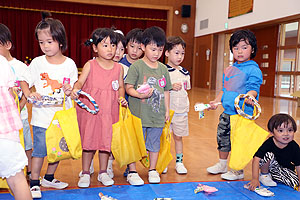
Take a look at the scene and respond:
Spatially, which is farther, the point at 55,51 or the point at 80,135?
the point at 80,135

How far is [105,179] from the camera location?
2.04 meters

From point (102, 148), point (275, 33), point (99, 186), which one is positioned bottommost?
point (99, 186)

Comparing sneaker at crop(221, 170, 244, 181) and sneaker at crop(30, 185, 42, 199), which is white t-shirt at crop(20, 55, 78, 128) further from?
sneaker at crop(221, 170, 244, 181)

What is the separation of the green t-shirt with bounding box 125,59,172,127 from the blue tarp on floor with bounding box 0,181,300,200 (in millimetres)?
450

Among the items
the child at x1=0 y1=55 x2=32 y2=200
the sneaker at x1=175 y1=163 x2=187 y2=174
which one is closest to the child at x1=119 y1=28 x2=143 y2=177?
the sneaker at x1=175 y1=163 x2=187 y2=174

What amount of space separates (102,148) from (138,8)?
11.0 meters

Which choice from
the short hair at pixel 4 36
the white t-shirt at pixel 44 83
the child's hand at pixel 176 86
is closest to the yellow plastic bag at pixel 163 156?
the child's hand at pixel 176 86

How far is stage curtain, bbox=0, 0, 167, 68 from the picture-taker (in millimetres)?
11250

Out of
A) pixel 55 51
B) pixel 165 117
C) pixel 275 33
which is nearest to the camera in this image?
pixel 55 51

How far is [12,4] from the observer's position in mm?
11023

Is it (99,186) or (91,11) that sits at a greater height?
(91,11)

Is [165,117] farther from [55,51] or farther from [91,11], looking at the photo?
[91,11]

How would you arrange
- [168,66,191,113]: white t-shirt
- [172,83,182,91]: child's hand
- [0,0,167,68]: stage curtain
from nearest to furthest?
[172,83,182,91]: child's hand
[168,66,191,113]: white t-shirt
[0,0,167,68]: stage curtain

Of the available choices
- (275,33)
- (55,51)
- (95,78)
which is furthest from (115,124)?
(275,33)
